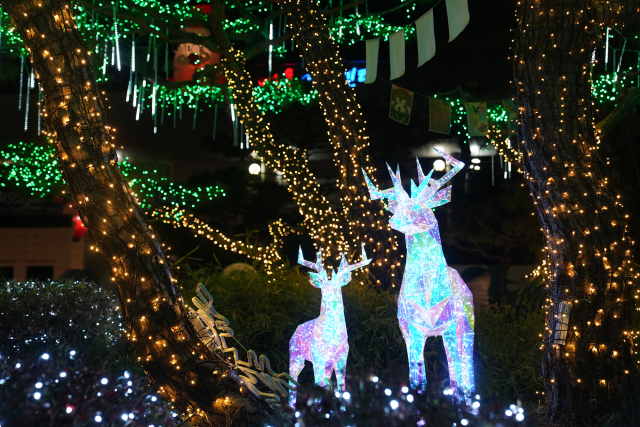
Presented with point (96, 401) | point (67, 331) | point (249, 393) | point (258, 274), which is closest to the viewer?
point (96, 401)

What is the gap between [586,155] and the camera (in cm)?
328

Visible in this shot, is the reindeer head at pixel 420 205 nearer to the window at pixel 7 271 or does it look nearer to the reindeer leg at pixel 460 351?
the reindeer leg at pixel 460 351

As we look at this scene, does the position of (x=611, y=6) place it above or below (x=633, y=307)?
above

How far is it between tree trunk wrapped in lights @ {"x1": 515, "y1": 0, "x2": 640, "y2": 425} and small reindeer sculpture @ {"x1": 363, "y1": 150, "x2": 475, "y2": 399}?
1.76 ft

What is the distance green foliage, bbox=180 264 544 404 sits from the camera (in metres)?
4.38

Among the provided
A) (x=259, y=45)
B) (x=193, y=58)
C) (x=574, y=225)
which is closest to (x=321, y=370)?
(x=574, y=225)

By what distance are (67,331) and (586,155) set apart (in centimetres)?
418

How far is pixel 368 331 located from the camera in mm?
4652

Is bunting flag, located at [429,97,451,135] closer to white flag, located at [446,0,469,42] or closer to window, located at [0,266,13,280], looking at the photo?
white flag, located at [446,0,469,42]

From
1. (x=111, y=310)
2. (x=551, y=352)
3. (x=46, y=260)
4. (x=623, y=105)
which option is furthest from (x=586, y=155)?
(x=46, y=260)

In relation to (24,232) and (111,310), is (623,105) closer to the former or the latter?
(111,310)

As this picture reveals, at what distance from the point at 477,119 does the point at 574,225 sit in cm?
305

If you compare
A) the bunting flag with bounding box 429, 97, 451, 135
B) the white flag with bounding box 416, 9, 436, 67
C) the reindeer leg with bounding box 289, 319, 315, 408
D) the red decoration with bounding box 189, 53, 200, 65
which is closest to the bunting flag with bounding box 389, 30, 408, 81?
the white flag with bounding box 416, 9, 436, 67

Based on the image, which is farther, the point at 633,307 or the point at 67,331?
the point at 67,331
